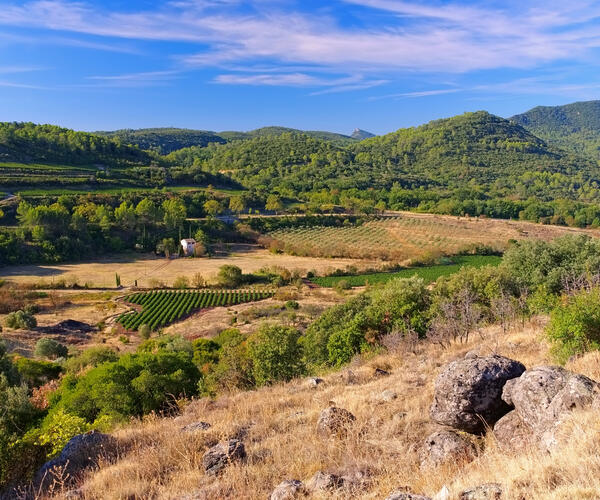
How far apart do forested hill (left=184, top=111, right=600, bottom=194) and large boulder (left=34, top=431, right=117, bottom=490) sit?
395 feet

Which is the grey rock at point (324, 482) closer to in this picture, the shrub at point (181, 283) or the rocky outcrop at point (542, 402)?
the rocky outcrop at point (542, 402)

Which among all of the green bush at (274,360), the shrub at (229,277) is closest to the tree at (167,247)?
the shrub at (229,277)

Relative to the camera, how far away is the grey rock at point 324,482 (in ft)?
16.5

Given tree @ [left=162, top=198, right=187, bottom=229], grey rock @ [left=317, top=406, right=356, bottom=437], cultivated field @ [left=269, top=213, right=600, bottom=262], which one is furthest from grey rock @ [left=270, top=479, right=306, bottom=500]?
tree @ [left=162, top=198, right=187, bottom=229]

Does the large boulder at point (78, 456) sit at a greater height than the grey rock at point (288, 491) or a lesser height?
lesser

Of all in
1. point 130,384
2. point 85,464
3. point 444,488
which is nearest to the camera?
point 444,488

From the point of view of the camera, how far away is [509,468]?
4371 millimetres

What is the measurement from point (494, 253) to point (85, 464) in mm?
80777

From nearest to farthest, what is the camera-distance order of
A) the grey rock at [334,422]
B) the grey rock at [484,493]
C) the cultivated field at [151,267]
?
the grey rock at [484,493] < the grey rock at [334,422] < the cultivated field at [151,267]

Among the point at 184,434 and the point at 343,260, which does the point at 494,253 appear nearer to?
the point at 343,260

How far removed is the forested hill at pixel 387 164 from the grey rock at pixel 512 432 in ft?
401

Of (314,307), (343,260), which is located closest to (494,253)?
(343,260)

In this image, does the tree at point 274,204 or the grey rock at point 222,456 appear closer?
the grey rock at point 222,456

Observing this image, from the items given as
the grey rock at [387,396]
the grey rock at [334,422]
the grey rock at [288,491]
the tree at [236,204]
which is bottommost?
the grey rock at [387,396]
